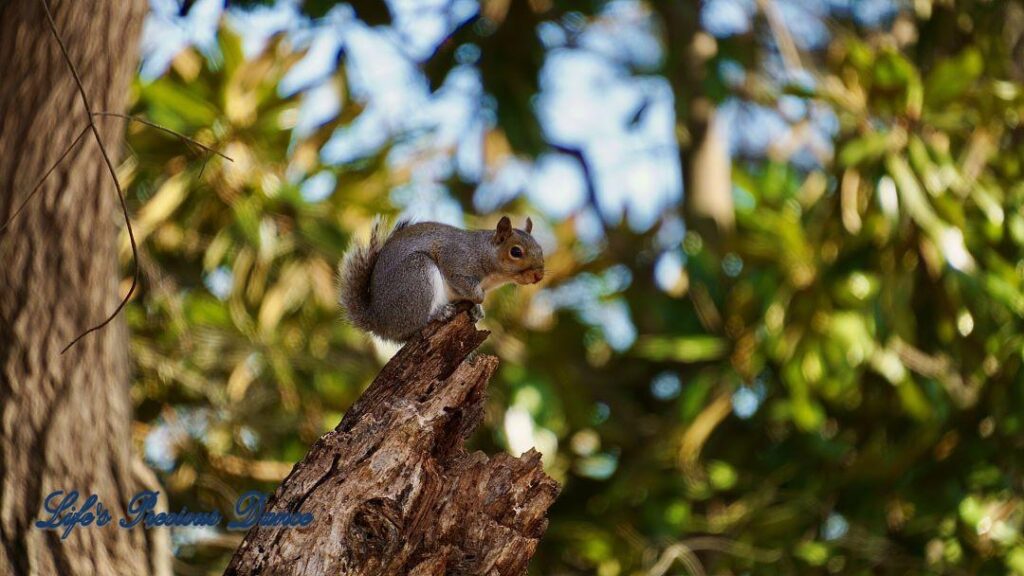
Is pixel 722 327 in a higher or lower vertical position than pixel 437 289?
lower

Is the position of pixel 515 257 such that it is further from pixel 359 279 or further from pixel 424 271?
pixel 359 279

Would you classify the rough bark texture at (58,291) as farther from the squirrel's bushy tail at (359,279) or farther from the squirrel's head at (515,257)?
the squirrel's head at (515,257)

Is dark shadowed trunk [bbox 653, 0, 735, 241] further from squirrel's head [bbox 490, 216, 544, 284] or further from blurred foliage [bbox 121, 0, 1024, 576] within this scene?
squirrel's head [bbox 490, 216, 544, 284]

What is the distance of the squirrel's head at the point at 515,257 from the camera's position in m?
4.03

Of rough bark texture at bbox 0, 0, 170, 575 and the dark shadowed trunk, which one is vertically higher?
rough bark texture at bbox 0, 0, 170, 575

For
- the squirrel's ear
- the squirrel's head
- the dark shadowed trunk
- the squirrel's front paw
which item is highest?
the squirrel's front paw

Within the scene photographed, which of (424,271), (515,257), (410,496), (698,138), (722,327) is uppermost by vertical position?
(410,496)

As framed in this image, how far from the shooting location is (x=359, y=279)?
4.00 m

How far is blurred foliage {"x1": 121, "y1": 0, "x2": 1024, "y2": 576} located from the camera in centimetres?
616

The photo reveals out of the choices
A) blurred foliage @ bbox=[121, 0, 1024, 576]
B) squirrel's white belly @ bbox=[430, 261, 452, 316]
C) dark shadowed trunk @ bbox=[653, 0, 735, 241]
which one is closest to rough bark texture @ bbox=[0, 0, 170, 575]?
squirrel's white belly @ bbox=[430, 261, 452, 316]

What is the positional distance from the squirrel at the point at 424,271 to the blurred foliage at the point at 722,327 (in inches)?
77.1

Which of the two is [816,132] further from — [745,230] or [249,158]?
[249,158]

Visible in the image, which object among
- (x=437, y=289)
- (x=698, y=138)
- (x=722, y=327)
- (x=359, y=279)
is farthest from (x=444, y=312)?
(x=698, y=138)

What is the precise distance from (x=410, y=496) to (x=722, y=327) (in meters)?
4.34
